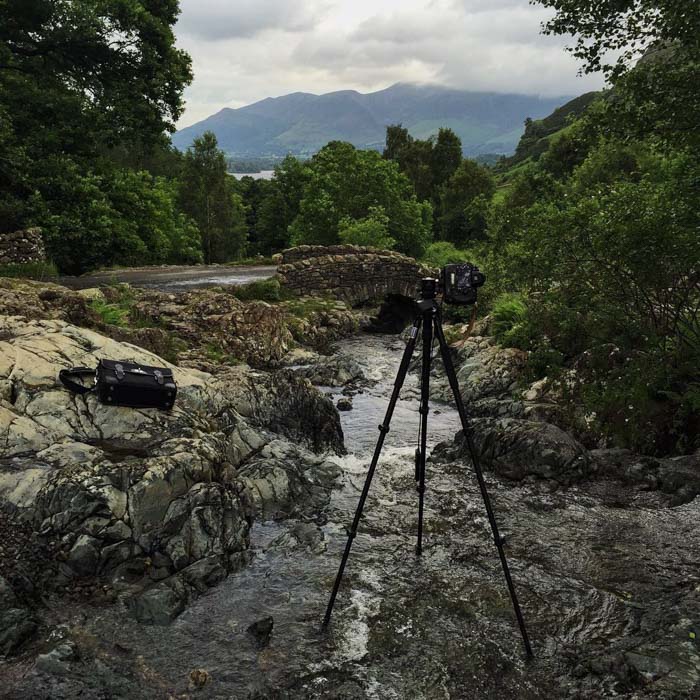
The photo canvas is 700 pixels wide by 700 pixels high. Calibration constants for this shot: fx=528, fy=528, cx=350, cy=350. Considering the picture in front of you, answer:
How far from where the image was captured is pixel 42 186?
75.8 ft

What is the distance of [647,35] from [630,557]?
28.5 feet

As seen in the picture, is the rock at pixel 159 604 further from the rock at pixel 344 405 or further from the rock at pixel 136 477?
the rock at pixel 344 405

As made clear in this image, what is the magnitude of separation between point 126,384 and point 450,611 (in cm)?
573

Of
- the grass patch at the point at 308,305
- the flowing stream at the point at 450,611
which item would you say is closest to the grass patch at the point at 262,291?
the grass patch at the point at 308,305

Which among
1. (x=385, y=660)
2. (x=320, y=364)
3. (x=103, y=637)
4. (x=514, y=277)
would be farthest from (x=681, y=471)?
(x=320, y=364)

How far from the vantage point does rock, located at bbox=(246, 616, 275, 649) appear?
6.01m

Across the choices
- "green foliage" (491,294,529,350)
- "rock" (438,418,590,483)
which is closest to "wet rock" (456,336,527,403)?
"green foliage" (491,294,529,350)

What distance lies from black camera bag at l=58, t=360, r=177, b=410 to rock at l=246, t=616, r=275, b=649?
3997mm

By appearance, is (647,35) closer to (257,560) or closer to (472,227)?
(257,560)

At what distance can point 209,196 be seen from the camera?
51.1 metres

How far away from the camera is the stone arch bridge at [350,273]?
26.3 meters

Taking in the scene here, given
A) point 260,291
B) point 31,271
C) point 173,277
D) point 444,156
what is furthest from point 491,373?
point 444,156

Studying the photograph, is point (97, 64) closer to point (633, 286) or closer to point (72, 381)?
point (72, 381)

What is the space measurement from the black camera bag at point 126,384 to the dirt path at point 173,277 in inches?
534
